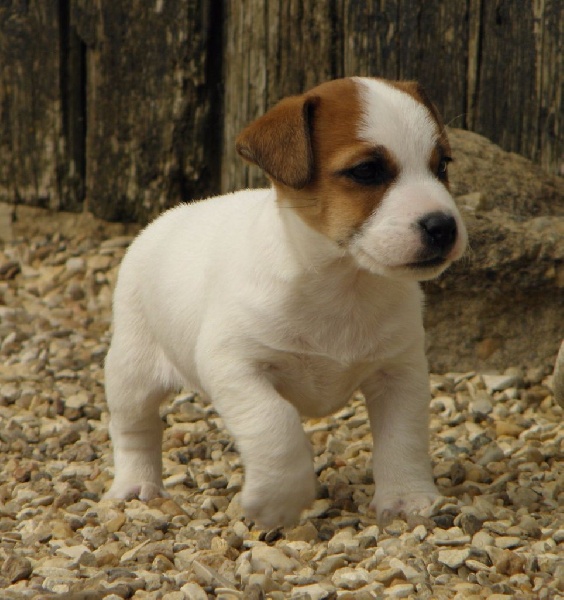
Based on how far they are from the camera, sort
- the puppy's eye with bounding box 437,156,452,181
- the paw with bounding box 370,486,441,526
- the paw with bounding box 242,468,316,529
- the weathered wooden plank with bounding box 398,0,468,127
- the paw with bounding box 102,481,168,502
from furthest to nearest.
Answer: the weathered wooden plank with bounding box 398,0,468,127
the paw with bounding box 102,481,168,502
the paw with bounding box 370,486,441,526
the puppy's eye with bounding box 437,156,452,181
the paw with bounding box 242,468,316,529

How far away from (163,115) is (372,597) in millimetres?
4481

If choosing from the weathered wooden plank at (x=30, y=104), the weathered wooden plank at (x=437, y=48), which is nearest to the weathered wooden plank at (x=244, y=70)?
the weathered wooden plank at (x=437, y=48)

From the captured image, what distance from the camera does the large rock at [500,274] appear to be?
5.93 metres

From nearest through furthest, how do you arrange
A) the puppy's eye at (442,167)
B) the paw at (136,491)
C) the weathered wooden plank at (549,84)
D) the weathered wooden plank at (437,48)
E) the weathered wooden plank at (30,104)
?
the puppy's eye at (442,167) < the paw at (136,491) < the weathered wooden plank at (549,84) < the weathered wooden plank at (437,48) < the weathered wooden plank at (30,104)

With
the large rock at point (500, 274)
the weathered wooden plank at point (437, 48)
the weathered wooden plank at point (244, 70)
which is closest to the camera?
the large rock at point (500, 274)

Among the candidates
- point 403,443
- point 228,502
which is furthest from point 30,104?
point 403,443

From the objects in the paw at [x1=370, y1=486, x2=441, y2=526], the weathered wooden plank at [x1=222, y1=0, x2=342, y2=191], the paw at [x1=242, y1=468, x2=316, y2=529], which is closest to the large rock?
the weathered wooden plank at [x1=222, y1=0, x2=342, y2=191]

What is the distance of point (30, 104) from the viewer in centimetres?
748

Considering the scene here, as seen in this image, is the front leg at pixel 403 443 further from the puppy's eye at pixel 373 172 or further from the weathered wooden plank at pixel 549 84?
the weathered wooden plank at pixel 549 84

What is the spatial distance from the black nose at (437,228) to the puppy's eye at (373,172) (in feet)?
0.78

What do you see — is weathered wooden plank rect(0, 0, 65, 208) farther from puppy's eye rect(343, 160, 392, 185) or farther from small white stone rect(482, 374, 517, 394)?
puppy's eye rect(343, 160, 392, 185)

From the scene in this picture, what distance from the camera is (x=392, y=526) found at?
4.16 m

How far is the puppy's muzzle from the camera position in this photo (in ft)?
12.3

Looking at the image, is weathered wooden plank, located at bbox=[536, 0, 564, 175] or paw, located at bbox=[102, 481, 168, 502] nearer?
paw, located at bbox=[102, 481, 168, 502]
